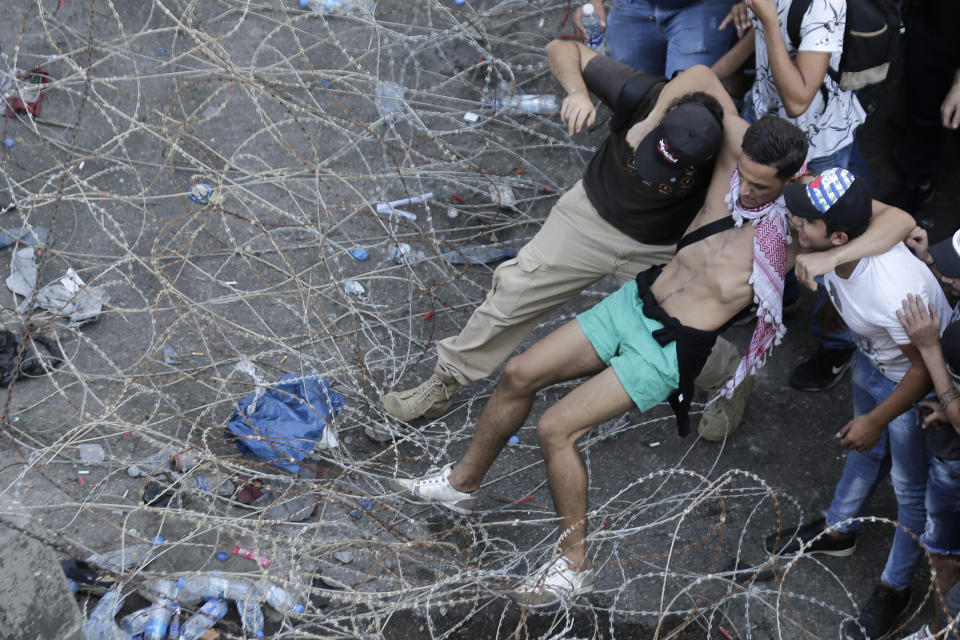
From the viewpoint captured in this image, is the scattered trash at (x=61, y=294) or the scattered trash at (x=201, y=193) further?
the scattered trash at (x=201, y=193)

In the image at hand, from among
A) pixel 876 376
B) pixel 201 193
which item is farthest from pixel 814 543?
pixel 201 193

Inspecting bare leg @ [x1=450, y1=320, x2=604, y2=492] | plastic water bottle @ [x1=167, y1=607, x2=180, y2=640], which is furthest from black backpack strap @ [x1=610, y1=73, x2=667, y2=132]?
plastic water bottle @ [x1=167, y1=607, x2=180, y2=640]

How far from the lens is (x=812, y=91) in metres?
3.61

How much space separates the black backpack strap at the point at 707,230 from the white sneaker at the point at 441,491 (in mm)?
1341

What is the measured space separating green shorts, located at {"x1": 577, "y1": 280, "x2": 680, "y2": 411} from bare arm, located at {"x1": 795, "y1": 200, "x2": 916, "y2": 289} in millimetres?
573

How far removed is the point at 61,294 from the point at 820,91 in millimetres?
3755

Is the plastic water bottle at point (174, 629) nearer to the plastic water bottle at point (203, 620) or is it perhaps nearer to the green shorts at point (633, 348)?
the plastic water bottle at point (203, 620)

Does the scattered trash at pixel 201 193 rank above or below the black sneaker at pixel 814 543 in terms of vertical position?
above

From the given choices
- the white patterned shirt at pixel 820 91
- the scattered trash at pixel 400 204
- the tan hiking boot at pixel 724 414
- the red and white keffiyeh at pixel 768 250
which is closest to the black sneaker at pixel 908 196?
the white patterned shirt at pixel 820 91

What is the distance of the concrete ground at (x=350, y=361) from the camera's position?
3697 millimetres

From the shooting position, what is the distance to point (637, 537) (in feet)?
13.0

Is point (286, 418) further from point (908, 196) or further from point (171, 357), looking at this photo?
point (908, 196)

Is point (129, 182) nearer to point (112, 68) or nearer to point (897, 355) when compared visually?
point (112, 68)

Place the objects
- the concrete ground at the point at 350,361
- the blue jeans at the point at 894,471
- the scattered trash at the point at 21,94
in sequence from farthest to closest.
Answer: the scattered trash at the point at 21,94 → the concrete ground at the point at 350,361 → the blue jeans at the point at 894,471
